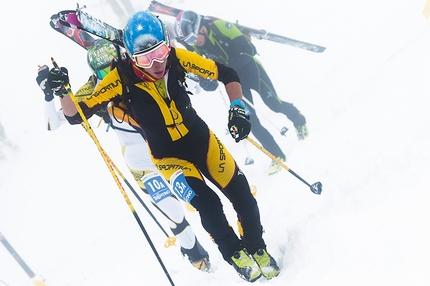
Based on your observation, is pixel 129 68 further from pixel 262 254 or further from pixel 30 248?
pixel 30 248

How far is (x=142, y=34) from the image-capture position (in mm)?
3209

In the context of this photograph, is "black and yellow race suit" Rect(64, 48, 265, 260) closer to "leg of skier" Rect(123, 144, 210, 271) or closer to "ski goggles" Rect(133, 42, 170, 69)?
"ski goggles" Rect(133, 42, 170, 69)

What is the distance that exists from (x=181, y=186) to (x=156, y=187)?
1295 mm

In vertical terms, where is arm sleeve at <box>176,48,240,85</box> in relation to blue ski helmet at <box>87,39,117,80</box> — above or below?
A: below

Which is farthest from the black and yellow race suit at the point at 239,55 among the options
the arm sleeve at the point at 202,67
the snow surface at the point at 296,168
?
the arm sleeve at the point at 202,67

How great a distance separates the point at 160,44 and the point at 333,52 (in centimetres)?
1102

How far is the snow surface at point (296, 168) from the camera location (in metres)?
2.94

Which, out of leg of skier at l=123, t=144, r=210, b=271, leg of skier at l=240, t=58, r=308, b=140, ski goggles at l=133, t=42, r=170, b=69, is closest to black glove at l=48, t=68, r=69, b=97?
ski goggles at l=133, t=42, r=170, b=69

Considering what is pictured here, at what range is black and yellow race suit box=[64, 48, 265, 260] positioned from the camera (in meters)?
3.41

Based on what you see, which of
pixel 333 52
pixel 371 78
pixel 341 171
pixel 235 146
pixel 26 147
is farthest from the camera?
pixel 26 147

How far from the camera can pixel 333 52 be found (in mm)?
12945

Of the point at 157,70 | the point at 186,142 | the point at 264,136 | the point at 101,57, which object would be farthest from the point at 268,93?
the point at 157,70

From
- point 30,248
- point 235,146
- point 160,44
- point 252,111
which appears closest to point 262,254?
point 160,44

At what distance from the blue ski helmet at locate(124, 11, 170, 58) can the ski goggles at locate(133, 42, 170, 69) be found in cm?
2
